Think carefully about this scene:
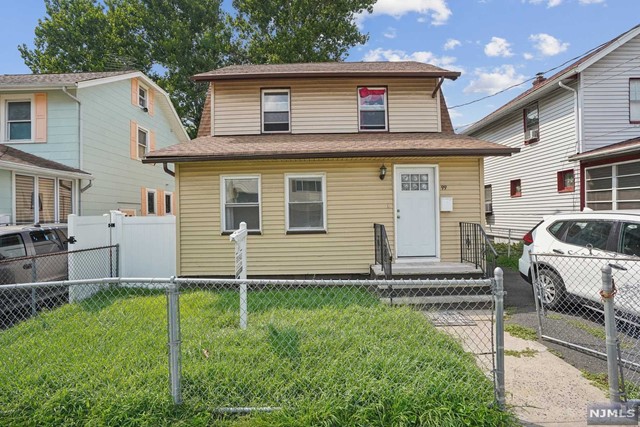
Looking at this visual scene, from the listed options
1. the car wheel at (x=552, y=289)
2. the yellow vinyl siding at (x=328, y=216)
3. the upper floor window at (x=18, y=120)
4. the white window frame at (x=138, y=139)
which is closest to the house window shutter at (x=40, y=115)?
the upper floor window at (x=18, y=120)

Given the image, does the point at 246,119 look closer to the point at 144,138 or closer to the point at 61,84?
the point at 61,84

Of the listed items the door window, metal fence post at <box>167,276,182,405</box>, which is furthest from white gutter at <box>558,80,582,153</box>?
the door window

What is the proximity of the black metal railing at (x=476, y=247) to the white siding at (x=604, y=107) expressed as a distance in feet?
21.8

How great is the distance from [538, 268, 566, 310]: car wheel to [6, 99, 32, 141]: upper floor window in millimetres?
14706

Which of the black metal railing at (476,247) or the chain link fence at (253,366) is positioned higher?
the black metal railing at (476,247)

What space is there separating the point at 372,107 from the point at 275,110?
2.62 meters

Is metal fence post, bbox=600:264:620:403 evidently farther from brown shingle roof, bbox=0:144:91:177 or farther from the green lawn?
brown shingle roof, bbox=0:144:91:177

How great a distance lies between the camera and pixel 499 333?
2824 mm

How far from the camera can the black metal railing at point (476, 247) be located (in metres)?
6.73

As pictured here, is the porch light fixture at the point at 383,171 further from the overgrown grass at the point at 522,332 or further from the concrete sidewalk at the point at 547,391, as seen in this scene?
the concrete sidewalk at the point at 547,391

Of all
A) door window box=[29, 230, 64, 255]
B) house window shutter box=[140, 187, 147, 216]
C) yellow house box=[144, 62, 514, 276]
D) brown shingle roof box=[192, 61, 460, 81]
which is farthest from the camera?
house window shutter box=[140, 187, 147, 216]

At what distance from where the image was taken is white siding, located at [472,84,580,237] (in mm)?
11905

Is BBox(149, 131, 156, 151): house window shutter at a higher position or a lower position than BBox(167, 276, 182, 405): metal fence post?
higher

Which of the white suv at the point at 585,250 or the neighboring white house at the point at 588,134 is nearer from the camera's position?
the white suv at the point at 585,250
